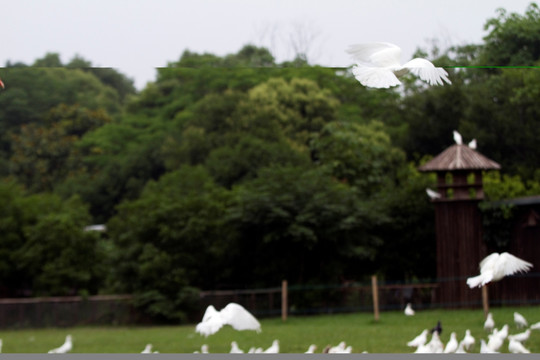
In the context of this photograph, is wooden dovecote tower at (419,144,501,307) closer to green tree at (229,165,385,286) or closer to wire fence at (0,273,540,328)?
wire fence at (0,273,540,328)

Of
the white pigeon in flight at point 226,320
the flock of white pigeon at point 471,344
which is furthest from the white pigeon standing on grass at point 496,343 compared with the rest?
the white pigeon in flight at point 226,320

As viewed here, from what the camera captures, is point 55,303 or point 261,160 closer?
point 55,303

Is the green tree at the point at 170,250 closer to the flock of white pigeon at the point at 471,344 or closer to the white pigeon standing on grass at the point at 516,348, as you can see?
the flock of white pigeon at the point at 471,344

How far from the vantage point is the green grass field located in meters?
9.32

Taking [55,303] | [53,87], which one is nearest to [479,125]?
[55,303]

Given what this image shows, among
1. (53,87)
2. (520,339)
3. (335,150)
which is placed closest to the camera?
(520,339)

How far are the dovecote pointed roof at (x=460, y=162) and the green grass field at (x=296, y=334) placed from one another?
2.42 metres

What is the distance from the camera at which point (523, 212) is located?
1338cm

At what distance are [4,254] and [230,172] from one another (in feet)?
18.3

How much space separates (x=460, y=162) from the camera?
518 inches

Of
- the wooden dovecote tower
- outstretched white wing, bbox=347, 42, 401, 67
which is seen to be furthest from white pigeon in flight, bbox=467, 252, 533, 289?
the wooden dovecote tower

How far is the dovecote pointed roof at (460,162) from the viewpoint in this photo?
13.1m

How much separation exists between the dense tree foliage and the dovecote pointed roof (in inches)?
58.2

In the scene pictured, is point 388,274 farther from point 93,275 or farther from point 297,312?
point 93,275
